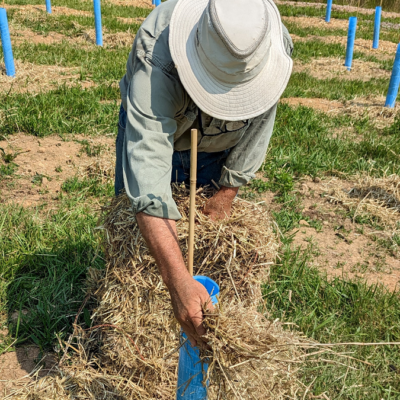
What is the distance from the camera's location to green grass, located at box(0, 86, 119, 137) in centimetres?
495

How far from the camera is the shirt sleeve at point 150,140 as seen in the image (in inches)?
67.8

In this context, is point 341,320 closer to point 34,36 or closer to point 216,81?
point 216,81

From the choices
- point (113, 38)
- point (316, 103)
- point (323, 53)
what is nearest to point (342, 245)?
point (316, 103)

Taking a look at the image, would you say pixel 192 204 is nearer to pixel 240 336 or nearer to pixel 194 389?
pixel 240 336

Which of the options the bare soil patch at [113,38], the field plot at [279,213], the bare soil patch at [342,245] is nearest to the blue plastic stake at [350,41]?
the field plot at [279,213]

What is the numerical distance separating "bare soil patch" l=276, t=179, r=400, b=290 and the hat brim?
1.85m

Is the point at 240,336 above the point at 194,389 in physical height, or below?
above

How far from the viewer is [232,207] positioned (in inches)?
98.3

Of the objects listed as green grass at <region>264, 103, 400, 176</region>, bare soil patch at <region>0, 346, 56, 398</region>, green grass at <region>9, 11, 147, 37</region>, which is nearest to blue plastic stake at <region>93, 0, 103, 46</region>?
green grass at <region>9, 11, 147, 37</region>

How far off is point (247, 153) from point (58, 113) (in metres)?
3.56

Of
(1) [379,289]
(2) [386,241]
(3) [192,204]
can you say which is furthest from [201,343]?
(2) [386,241]

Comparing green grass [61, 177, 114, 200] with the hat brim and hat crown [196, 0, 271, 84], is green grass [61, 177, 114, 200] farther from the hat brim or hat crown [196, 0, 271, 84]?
→ hat crown [196, 0, 271, 84]

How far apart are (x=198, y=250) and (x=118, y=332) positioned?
1.96ft

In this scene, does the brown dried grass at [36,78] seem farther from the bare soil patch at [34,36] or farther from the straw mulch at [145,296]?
the straw mulch at [145,296]
